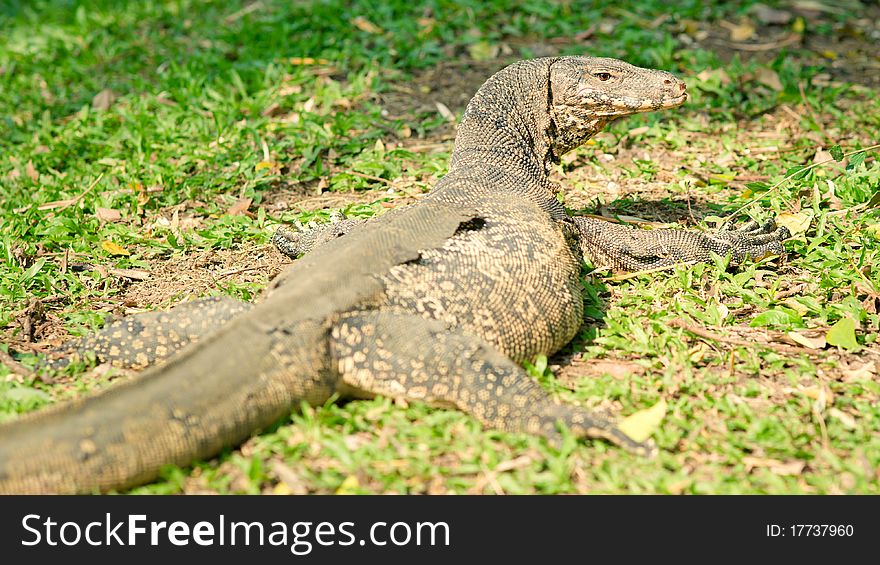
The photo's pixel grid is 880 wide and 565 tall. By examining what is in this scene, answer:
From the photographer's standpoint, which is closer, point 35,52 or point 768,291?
point 768,291

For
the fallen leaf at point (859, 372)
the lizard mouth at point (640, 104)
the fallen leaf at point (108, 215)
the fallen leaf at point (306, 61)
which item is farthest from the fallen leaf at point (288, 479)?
the fallen leaf at point (306, 61)

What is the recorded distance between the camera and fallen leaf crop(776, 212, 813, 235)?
5.71 meters

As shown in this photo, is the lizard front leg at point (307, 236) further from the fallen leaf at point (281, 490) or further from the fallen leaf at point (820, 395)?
the fallen leaf at point (820, 395)

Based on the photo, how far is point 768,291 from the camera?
516cm

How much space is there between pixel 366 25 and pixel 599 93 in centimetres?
392

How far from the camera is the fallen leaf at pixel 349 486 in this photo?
3596mm

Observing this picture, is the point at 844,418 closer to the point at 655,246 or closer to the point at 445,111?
the point at 655,246

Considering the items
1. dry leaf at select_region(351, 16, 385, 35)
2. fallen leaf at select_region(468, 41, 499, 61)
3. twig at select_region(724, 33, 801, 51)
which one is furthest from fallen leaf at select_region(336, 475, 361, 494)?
twig at select_region(724, 33, 801, 51)

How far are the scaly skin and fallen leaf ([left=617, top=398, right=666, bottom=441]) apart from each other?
0.33 feet

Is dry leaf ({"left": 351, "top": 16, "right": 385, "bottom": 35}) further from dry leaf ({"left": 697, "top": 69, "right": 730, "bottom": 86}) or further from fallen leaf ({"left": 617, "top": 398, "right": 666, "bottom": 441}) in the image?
fallen leaf ({"left": 617, "top": 398, "right": 666, "bottom": 441})

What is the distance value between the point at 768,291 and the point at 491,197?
1.59 metres
